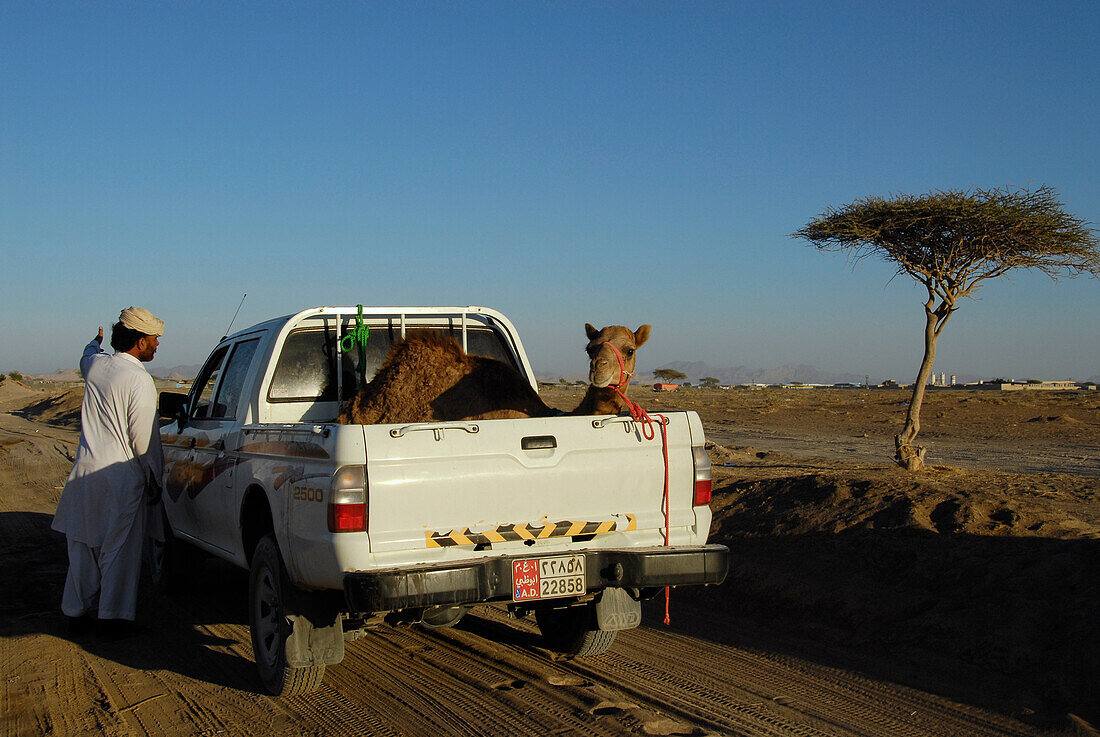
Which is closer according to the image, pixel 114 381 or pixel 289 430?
pixel 289 430

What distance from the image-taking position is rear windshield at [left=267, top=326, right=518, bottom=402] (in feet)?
22.1

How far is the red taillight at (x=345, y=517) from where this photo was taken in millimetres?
4449

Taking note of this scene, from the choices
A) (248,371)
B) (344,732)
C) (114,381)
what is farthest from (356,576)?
(114,381)

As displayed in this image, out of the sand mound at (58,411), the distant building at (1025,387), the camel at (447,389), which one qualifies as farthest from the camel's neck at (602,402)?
the distant building at (1025,387)

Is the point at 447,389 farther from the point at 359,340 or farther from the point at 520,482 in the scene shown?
the point at 520,482

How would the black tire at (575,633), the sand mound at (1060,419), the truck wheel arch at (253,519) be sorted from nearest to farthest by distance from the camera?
1. the truck wheel arch at (253,519)
2. the black tire at (575,633)
3. the sand mound at (1060,419)

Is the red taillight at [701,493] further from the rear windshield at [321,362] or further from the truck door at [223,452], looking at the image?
the truck door at [223,452]

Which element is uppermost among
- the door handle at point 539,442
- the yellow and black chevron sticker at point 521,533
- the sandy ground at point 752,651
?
the door handle at point 539,442

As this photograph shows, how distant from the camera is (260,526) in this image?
19.0ft

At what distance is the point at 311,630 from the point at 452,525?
1064 millimetres

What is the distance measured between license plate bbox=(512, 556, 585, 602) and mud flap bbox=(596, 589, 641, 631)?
54 cm

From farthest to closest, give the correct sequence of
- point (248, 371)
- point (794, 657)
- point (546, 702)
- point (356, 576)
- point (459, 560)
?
point (248, 371) < point (794, 657) < point (546, 702) < point (459, 560) < point (356, 576)

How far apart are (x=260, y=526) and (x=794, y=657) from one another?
3.70 metres

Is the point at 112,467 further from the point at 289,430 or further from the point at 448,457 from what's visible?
the point at 448,457
